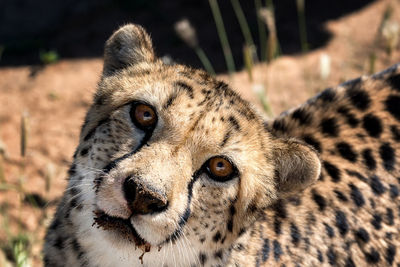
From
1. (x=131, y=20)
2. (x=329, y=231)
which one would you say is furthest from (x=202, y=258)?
(x=131, y=20)

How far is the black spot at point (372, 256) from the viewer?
2.76 m

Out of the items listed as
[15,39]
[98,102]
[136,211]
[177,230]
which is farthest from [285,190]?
[15,39]

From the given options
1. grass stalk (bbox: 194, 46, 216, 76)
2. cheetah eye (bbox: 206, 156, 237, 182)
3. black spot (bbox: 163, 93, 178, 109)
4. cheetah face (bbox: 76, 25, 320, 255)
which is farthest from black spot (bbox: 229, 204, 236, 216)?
grass stalk (bbox: 194, 46, 216, 76)

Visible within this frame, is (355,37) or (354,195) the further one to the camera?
(355,37)

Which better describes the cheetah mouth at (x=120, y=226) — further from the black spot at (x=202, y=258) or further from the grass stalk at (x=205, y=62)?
the grass stalk at (x=205, y=62)

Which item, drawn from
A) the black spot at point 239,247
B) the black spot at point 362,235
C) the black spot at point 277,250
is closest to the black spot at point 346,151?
the black spot at point 362,235

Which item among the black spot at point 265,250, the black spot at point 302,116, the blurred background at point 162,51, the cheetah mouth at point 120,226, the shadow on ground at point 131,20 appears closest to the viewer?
the cheetah mouth at point 120,226

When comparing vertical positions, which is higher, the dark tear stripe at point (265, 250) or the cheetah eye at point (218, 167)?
the cheetah eye at point (218, 167)

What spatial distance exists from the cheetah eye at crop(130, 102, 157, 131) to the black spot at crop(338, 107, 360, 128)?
3.74ft

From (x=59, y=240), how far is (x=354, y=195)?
1.37 metres

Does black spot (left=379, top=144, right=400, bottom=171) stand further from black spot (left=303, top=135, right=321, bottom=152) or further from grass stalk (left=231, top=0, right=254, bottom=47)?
grass stalk (left=231, top=0, right=254, bottom=47)

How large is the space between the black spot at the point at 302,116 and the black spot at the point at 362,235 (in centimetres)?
58

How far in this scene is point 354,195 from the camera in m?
2.76

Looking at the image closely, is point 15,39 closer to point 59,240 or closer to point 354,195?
point 59,240
